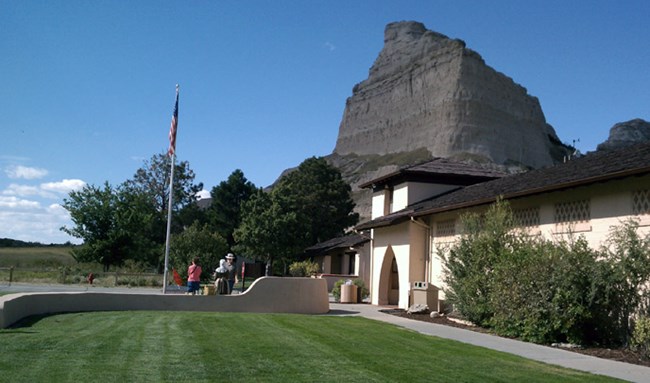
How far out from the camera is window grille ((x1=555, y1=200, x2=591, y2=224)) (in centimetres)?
1522

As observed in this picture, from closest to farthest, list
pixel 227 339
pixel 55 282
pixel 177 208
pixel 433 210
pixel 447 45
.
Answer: pixel 227 339
pixel 433 210
pixel 55 282
pixel 177 208
pixel 447 45

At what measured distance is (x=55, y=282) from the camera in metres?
38.8

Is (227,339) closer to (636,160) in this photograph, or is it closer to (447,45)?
(636,160)

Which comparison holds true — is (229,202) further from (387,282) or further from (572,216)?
(572,216)

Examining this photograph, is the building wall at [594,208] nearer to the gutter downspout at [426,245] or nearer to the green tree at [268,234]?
the gutter downspout at [426,245]

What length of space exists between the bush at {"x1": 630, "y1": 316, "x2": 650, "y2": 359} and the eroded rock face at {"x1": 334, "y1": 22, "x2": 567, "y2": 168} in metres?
116

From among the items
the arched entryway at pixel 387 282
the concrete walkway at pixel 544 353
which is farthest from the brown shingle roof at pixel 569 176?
the arched entryway at pixel 387 282

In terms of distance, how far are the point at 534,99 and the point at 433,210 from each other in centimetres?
14186

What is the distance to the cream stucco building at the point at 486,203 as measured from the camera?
13.9 meters

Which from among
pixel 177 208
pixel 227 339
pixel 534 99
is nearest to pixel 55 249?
pixel 177 208

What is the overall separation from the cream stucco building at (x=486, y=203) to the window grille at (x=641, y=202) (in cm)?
2

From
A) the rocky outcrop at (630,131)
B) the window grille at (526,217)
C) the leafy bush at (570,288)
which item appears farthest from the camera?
the rocky outcrop at (630,131)

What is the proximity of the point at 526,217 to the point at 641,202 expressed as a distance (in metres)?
4.78

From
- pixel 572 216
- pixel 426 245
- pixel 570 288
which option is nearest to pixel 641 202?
pixel 570 288
